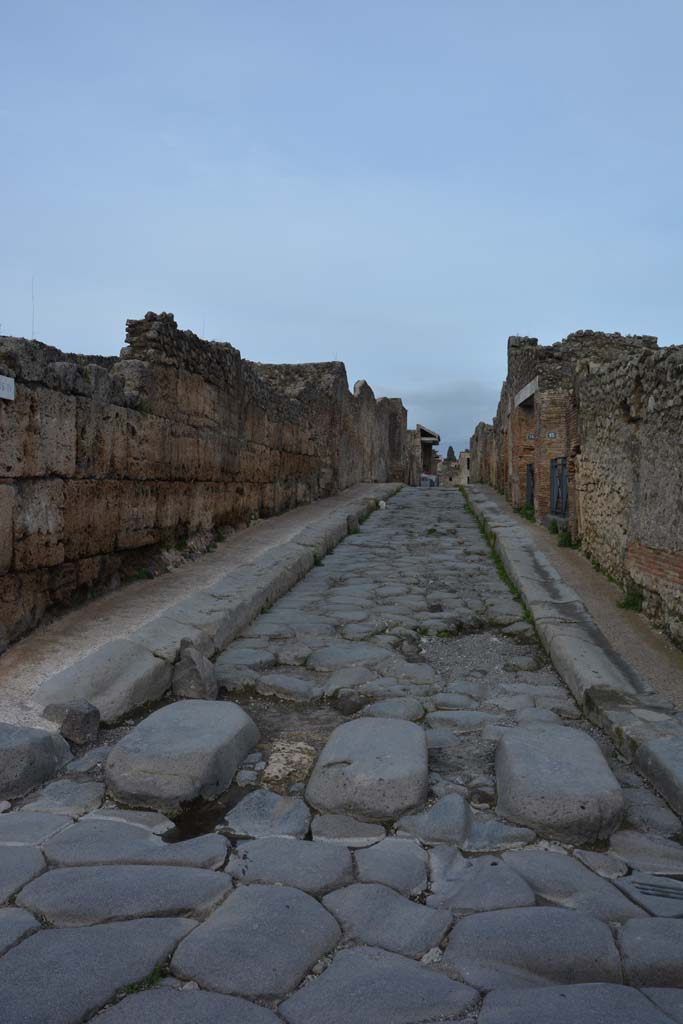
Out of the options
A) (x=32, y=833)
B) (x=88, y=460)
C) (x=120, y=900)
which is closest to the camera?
(x=120, y=900)

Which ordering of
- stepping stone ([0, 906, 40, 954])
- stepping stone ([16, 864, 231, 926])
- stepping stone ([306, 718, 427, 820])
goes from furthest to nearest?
stepping stone ([306, 718, 427, 820]) < stepping stone ([16, 864, 231, 926]) < stepping stone ([0, 906, 40, 954])

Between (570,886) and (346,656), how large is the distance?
2.64m

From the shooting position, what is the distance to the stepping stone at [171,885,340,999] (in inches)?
65.9

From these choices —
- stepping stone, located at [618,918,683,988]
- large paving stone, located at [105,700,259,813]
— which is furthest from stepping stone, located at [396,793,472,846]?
large paving stone, located at [105,700,259,813]

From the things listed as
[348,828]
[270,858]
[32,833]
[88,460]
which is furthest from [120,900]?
[88,460]

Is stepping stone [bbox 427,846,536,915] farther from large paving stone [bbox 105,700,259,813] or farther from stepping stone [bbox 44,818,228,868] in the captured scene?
large paving stone [bbox 105,700,259,813]

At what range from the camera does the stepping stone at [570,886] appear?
79.4 inches

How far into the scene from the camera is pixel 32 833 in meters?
2.46

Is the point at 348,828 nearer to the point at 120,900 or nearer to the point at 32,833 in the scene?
the point at 120,900

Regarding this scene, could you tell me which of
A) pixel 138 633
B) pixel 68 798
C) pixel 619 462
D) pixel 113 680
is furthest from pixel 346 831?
pixel 619 462

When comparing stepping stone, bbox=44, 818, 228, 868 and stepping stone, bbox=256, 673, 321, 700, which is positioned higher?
stepping stone, bbox=256, 673, 321, 700

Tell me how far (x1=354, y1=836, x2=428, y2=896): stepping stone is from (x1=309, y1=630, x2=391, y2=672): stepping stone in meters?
2.07

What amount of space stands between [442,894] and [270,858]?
0.58 m

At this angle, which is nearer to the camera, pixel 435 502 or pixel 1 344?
pixel 1 344
